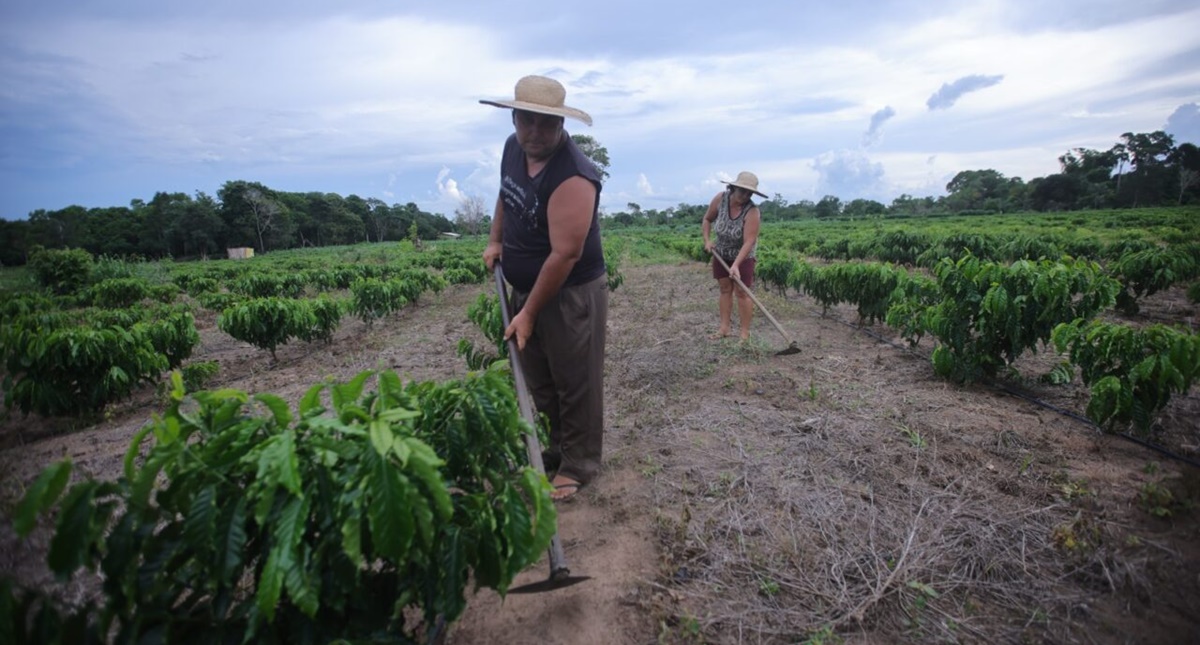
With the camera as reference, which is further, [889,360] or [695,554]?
[889,360]

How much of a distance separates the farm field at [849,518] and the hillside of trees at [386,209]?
56.5ft

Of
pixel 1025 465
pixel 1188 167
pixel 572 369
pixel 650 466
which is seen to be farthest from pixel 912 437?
pixel 1188 167

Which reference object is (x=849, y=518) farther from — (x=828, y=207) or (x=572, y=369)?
(x=828, y=207)

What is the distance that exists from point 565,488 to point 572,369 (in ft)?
2.32

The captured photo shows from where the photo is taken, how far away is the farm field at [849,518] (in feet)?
6.68

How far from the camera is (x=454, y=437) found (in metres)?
1.70

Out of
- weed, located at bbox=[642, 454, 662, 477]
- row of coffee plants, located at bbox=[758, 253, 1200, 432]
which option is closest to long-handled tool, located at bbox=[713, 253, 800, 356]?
row of coffee plants, located at bbox=[758, 253, 1200, 432]

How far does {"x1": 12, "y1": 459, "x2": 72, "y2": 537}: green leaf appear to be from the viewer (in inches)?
42.3

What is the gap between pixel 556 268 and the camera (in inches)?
98.3

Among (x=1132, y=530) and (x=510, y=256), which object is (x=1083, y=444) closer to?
(x=1132, y=530)

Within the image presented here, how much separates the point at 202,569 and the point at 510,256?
1896mm

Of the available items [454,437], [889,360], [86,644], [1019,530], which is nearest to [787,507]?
[1019,530]

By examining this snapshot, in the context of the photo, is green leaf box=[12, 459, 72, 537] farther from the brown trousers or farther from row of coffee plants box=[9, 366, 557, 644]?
the brown trousers

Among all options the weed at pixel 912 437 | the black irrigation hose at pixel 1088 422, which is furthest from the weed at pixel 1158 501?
the weed at pixel 912 437
